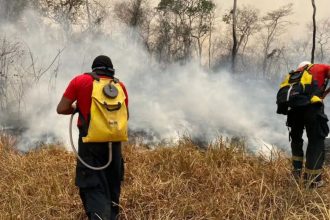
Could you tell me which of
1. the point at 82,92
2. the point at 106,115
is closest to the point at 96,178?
the point at 106,115

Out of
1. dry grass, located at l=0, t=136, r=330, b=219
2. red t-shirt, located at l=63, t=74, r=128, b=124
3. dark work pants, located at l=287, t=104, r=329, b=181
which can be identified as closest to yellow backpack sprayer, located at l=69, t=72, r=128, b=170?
red t-shirt, located at l=63, t=74, r=128, b=124

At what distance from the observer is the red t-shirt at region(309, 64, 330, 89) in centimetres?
445

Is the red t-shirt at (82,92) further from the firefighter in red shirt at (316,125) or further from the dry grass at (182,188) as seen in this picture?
the firefighter in red shirt at (316,125)

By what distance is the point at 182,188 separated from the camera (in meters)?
4.48

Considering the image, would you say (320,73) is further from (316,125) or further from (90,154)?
(90,154)

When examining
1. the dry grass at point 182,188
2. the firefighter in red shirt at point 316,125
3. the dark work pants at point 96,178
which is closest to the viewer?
the dark work pants at point 96,178

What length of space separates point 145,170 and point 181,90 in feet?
25.0

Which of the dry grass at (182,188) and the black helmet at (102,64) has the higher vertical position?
the black helmet at (102,64)

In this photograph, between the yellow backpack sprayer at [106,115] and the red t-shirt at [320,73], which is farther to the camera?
the red t-shirt at [320,73]

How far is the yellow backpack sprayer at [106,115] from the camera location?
3.23 meters

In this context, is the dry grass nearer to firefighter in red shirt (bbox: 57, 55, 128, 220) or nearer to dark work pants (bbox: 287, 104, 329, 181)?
dark work pants (bbox: 287, 104, 329, 181)

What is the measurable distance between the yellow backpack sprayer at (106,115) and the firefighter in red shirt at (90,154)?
70 mm

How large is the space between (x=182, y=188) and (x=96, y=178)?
4.50ft

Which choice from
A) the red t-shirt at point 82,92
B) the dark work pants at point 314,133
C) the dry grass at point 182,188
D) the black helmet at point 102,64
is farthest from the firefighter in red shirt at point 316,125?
the red t-shirt at point 82,92
